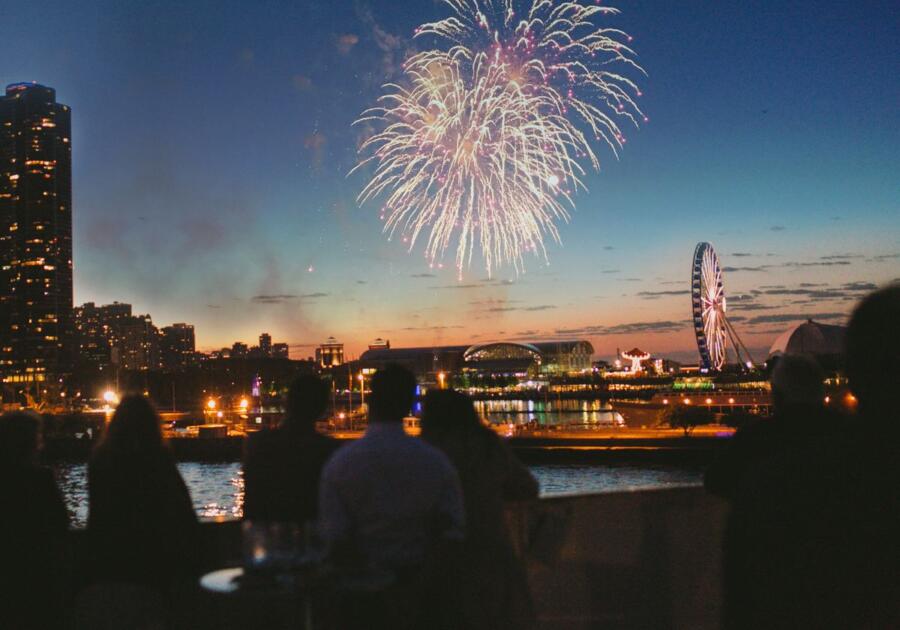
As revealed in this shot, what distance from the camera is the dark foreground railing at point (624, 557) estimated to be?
4.92 m

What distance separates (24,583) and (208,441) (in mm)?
57719

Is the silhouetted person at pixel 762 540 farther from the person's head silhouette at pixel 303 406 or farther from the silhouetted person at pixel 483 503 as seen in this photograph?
the person's head silhouette at pixel 303 406

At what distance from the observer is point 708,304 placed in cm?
6688

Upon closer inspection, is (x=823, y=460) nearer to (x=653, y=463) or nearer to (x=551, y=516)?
(x=551, y=516)

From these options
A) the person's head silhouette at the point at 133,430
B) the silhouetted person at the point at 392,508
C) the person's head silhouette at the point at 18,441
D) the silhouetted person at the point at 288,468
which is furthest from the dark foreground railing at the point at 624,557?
the person's head silhouette at the point at 18,441

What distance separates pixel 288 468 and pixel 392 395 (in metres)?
0.89

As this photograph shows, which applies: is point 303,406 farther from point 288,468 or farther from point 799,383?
point 799,383

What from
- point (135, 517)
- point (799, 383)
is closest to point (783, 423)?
point (799, 383)

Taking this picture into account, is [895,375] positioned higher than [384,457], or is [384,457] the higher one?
[895,375]

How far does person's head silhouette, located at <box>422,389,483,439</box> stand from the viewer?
12.4 feet

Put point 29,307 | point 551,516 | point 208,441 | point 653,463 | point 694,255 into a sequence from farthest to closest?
1. point 29,307
2. point 694,255
3. point 208,441
4. point 653,463
5. point 551,516

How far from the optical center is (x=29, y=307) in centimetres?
19250

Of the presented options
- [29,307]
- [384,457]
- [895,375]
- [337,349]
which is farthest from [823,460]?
[29,307]

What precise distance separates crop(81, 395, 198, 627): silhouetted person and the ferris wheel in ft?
210
